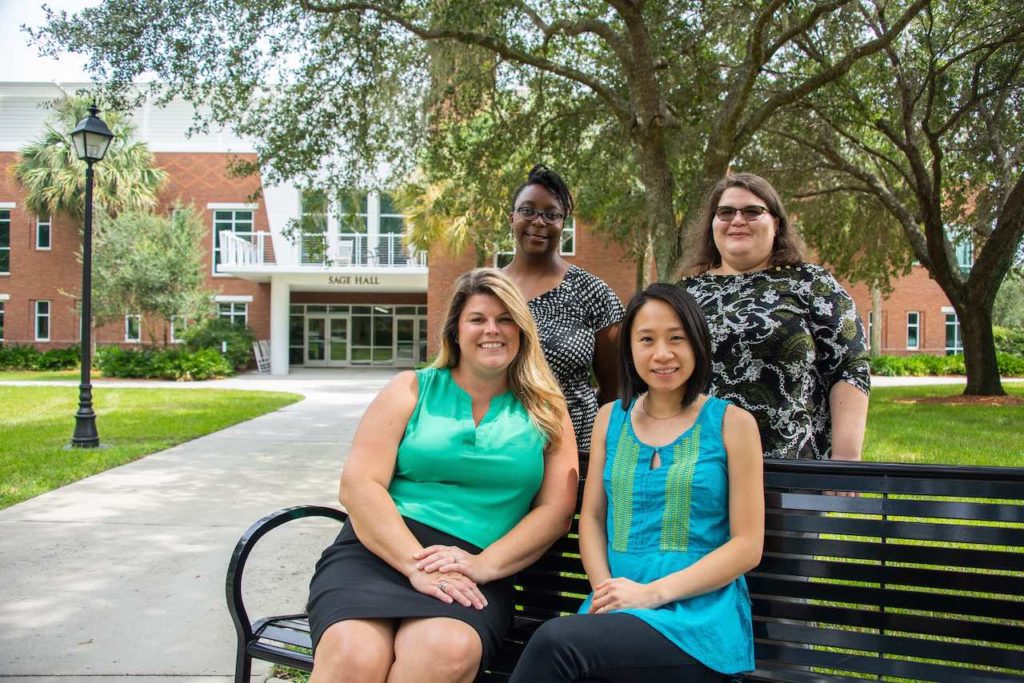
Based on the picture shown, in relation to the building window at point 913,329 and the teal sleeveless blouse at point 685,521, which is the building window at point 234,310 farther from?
the teal sleeveless blouse at point 685,521

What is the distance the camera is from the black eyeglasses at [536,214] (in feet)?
10.6

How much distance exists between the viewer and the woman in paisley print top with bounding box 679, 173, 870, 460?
8.84 feet

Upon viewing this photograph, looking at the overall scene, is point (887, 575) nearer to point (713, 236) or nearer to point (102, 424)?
point (713, 236)

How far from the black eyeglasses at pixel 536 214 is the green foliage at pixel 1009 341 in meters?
33.8

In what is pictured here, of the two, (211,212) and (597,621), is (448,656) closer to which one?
(597,621)

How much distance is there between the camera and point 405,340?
34.5 meters

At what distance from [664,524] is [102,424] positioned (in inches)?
469

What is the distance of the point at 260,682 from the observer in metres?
3.37

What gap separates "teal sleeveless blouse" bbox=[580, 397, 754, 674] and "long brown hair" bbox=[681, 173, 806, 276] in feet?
2.56

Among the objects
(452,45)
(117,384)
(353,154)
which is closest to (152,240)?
(117,384)

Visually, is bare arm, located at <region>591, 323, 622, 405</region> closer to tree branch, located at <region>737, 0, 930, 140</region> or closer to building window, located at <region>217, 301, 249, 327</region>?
tree branch, located at <region>737, 0, 930, 140</region>

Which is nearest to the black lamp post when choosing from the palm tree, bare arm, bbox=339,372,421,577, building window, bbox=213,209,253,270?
bare arm, bbox=339,372,421,577

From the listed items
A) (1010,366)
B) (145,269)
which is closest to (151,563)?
(145,269)

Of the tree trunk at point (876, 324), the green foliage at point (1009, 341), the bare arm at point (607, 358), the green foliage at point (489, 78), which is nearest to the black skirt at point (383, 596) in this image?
the bare arm at point (607, 358)
